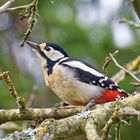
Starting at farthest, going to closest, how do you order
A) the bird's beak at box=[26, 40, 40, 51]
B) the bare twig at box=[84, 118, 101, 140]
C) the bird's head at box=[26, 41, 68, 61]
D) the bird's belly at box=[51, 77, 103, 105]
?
the bird's head at box=[26, 41, 68, 61], the bird's beak at box=[26, 40, 40, 51], the bird's belly at box=[51, 77, 103, 105], the bare twig at box=[84, 118, 101, 140]

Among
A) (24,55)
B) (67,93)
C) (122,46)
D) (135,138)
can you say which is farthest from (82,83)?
(24,55)

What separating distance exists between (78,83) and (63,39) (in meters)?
2.30

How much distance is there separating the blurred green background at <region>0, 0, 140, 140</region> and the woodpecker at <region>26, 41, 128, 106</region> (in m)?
1.38

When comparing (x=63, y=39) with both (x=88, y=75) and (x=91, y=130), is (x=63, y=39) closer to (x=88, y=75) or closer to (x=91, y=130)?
(x=88, y=75)

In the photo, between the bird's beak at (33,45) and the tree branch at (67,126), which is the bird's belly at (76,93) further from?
the tree branch at (67,126)

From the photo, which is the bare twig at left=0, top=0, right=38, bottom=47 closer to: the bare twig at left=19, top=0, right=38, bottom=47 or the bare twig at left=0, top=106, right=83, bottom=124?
the bare twig at left=19, top=0, right=38, bottom=47

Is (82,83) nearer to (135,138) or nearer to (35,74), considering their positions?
(135,138)

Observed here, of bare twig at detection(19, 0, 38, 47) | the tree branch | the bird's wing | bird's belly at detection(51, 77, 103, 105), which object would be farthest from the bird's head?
the tree branch

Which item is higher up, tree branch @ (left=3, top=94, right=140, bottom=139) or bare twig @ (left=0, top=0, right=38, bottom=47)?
bare twig @ (left=0, top=0, right=38, bottom=47)

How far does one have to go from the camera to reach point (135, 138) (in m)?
5.26

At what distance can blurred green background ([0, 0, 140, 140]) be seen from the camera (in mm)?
6230

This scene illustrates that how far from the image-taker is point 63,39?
6.51 m

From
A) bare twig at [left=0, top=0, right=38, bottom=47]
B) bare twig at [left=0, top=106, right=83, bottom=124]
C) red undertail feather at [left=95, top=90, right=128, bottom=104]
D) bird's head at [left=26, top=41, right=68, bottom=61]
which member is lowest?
bare twig at [left=0, top=106, right=83, bottom=124]

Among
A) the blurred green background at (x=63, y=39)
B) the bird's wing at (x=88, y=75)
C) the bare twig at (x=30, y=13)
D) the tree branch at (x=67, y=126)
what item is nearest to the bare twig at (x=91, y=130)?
the tree branch at (x=67, y=126)
